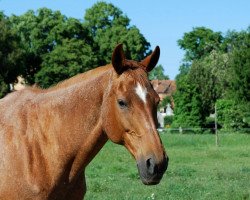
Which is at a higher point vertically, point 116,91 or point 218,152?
point 116,91

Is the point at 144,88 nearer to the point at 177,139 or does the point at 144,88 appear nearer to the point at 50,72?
the point at 177,139

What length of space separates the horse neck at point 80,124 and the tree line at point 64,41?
5193cm

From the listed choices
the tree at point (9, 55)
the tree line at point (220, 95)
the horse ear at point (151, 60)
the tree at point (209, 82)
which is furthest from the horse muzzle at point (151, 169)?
the tree at point (209, 82)

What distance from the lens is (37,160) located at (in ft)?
15.4

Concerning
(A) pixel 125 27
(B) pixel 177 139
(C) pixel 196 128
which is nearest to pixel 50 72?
(A) pixel 125 27

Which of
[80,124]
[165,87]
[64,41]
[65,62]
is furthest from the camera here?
[165,87]

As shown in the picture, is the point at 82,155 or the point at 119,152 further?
the point at 119,152

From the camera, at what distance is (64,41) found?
63.8 metres

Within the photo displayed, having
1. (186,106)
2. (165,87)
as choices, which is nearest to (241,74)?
(186,106)

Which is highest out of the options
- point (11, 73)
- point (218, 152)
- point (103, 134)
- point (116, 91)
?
point (11, 73)

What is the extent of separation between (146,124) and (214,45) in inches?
3338

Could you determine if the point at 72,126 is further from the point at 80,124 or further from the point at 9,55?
the point at 9,55

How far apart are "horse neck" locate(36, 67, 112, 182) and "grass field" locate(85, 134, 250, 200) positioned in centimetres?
651

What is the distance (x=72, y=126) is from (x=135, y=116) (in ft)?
2.19
